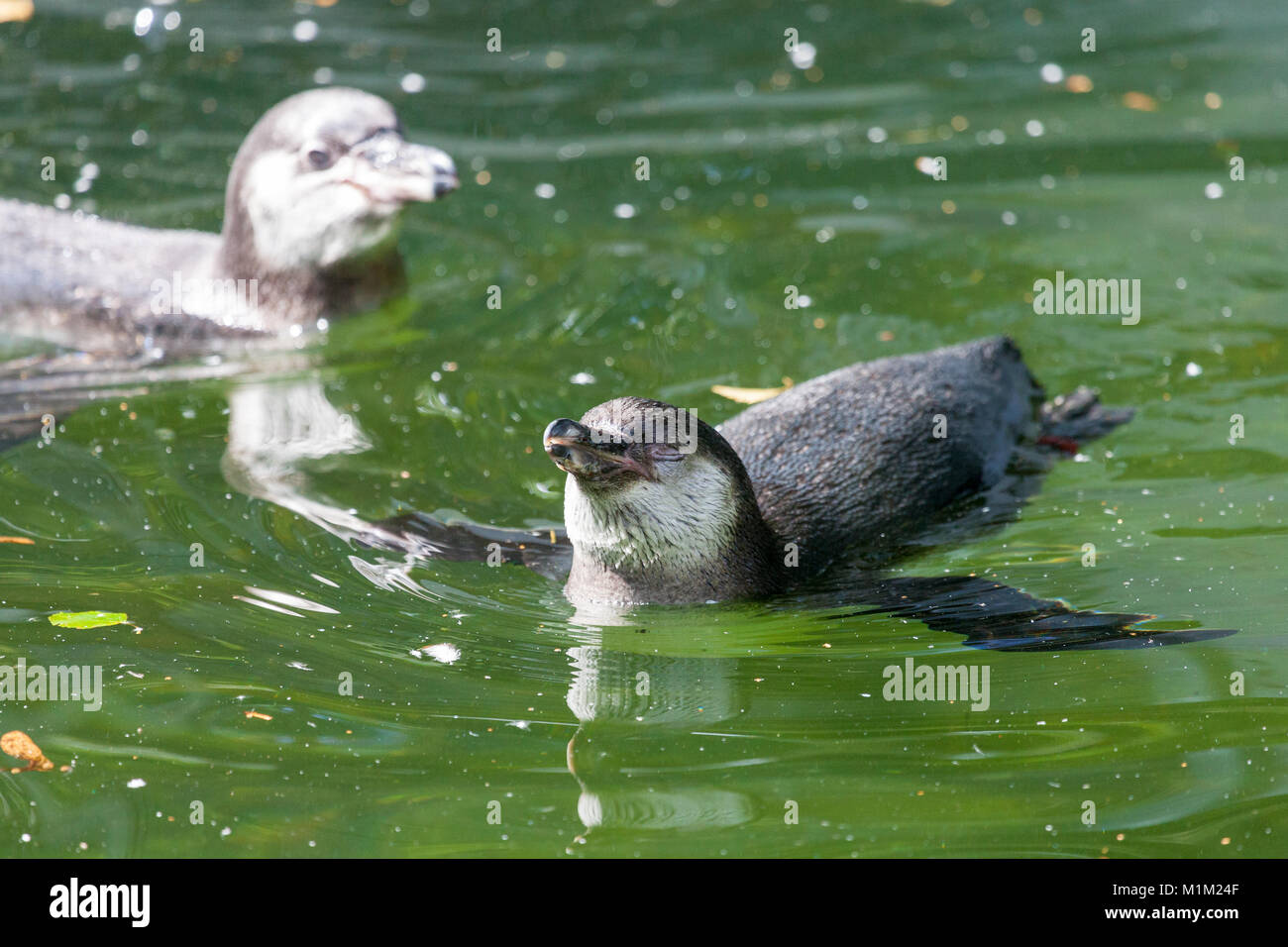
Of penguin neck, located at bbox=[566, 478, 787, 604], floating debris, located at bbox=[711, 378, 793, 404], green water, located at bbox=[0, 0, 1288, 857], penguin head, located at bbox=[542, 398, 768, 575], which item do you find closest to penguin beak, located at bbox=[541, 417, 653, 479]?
penguin head, located at bbox=[542, 398, 768, 575]

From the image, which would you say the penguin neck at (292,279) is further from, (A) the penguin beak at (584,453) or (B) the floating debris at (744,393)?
(A) the penguin beak at (584,453)

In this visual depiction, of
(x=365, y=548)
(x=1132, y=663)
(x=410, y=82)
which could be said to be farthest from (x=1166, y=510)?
A: (x=410, y=82)

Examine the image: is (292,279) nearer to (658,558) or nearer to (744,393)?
(744,393)

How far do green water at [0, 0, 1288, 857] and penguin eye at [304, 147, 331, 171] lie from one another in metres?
1.00

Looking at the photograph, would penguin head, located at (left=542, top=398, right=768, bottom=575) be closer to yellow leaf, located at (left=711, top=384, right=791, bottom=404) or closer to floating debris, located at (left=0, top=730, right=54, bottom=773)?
floating debris, located at (left=0, top=730, right=54, bottom=773)

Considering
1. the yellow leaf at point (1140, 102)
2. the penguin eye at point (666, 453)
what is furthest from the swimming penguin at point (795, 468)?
the yellow leaf at point (1140, 102)

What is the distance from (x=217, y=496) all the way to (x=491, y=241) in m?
3.88

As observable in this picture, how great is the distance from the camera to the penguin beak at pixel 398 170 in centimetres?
862

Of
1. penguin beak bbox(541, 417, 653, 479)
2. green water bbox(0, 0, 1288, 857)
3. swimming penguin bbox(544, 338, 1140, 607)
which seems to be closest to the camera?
green water bbox(0, 0, 1288, 857)

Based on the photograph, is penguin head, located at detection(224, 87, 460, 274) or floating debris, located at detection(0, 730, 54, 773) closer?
floating debris, located at detection(0, 730, 54, 773)

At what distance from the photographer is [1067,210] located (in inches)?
426

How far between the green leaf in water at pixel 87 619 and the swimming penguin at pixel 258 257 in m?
3.32

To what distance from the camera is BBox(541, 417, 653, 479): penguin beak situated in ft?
17.9
